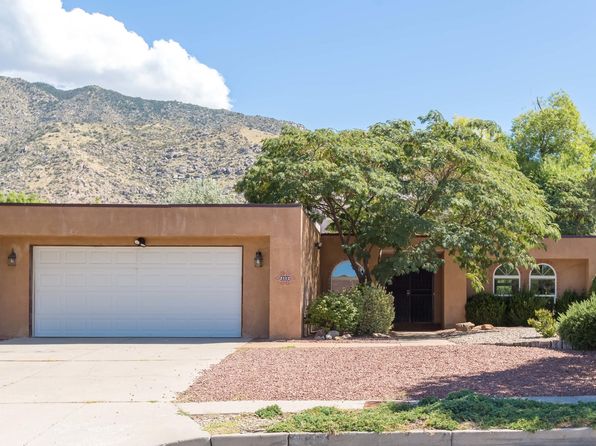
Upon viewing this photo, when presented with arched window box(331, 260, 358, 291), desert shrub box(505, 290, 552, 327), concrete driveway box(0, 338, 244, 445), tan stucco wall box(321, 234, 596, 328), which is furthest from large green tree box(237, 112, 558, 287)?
concrete driveway box(0, 338, 244, 445)

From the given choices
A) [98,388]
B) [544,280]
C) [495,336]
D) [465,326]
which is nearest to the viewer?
[98,388]

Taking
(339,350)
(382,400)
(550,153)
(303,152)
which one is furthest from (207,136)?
(382,400)

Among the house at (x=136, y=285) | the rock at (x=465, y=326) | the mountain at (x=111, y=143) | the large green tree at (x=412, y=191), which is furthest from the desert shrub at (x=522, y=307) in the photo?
the mountain at (x=111, y=143)

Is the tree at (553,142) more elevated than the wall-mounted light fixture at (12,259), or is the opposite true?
the tree at (553,142)

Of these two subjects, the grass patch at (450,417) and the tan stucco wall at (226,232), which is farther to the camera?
the tan stucco wall at (226,232)

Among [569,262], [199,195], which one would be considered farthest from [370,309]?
[199,195]

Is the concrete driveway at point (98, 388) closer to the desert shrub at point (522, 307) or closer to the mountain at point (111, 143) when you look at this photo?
the desert shrub at point (522, 307)

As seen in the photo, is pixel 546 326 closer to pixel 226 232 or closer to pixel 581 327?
pixel 581 327

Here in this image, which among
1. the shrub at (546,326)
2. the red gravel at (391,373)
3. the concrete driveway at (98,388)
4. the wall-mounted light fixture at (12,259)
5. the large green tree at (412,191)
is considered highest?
the large green tree at (412,191)

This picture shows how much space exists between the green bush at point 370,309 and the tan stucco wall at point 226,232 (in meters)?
1.48

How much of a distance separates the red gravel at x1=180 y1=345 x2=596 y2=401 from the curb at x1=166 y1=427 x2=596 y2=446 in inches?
80.3

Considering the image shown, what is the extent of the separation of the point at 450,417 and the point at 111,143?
52.5 metres

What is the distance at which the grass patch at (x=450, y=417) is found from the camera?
7.97 meters

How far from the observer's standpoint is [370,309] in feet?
61.0
